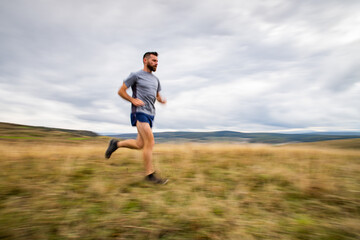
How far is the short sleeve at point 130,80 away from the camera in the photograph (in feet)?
11.5

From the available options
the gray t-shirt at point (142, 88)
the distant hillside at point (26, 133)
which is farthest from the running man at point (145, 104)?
the distant hillside at point (26, 133)

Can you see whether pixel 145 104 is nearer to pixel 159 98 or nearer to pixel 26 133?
pixel 159 98

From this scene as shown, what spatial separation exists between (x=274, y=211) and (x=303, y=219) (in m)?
0.31

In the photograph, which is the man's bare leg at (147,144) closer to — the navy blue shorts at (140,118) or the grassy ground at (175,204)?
the navy blue shorts at (140,118)

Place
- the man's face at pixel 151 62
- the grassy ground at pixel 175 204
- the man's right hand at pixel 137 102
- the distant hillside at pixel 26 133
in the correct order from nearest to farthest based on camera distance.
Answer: the grassy ground at pixel 175 204 < the man's right hand at pixel 137 102 < the man's face at pixel 151 62 < the distant hillside at pixel 26 133

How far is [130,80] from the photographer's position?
3.53 m

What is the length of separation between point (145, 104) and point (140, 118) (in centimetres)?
28

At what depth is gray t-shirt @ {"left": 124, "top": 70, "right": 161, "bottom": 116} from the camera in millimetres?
3551

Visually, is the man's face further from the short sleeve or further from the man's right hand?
the man's right hand

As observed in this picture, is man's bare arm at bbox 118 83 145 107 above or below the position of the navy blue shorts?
above

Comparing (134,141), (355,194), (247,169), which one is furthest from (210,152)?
(355,194)

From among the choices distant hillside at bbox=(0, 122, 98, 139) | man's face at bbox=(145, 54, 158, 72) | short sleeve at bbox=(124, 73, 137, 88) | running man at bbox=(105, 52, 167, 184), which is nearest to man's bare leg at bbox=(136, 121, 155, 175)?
running man at bbox=(105, 52, 167, 184)

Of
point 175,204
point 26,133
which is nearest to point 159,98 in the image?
point 175,204

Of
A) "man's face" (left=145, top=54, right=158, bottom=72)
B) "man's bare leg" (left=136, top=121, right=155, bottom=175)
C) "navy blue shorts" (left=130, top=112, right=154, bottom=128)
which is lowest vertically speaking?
"man's bare leg" (left=136, top=121, right=155, bottom=175)
